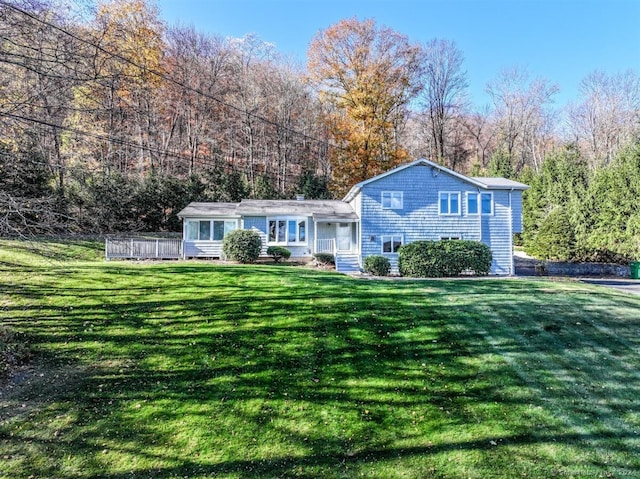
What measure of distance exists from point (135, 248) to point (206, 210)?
444 cm

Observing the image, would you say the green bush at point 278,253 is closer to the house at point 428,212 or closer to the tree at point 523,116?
the house at point 428,212

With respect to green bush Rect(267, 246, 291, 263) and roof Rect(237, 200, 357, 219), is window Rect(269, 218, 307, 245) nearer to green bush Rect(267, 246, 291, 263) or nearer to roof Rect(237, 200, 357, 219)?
roof Rect(237, 200, 357, 219)

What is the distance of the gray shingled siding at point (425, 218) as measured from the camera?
1911 cm

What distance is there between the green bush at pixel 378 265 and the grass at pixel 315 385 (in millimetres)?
7850

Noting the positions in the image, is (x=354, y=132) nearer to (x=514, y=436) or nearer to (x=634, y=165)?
(x=634, y=165)

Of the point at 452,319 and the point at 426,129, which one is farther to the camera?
the point at 426,129

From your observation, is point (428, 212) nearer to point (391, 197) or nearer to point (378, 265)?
point (391, 197)

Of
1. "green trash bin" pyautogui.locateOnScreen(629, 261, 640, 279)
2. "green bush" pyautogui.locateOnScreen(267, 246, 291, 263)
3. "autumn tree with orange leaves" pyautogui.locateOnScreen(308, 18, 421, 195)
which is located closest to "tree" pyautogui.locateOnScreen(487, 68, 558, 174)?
"autumn tree with orange leaves" pyautogui.locateOnScreen(308, 18, 421, 195)

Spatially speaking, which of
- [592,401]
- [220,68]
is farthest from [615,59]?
[592,401]

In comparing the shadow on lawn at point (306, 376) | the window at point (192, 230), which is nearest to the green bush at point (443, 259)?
the shadow on lawn at point (306, 376)

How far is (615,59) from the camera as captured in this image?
29.2 m

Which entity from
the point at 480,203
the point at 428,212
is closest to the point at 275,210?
the point at 428,212

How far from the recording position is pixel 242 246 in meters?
18.1

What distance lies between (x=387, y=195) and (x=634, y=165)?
15.9 meters
